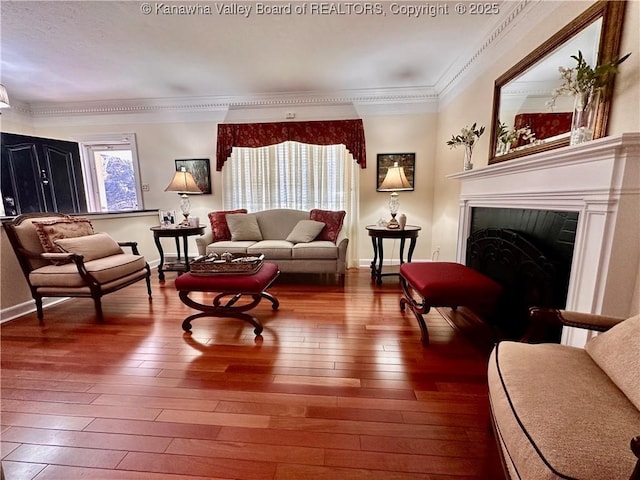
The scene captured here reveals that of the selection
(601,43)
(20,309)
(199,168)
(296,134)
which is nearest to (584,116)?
(601,43)

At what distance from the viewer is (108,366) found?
1.69m

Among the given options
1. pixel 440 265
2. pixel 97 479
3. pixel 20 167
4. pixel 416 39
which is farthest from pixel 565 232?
pixel 20 167

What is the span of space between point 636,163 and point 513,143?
38.5 inches

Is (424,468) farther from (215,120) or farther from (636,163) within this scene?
(215,120)

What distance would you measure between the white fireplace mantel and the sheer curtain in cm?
259

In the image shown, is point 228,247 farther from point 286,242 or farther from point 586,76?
point 586,76

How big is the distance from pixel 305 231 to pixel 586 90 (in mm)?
2716

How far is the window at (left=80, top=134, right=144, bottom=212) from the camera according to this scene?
430 centimetres

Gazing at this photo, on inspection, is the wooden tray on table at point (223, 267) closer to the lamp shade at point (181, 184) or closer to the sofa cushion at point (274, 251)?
the sofa cushion at point (274, 251)

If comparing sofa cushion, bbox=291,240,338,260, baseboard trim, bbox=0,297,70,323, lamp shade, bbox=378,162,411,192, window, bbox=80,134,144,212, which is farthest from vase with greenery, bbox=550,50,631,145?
window, bbox=80,134,144,212

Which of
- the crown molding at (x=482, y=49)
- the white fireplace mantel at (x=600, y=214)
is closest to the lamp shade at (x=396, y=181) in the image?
the crown molding at (x=482, y=49)

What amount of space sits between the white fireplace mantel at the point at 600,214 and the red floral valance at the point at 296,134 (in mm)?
2531

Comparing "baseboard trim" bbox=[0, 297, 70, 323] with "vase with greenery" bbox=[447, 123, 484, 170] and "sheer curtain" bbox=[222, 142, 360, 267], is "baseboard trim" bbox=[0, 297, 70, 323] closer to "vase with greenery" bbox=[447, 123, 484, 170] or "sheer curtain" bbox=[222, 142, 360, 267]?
"sheer curtain" bbox=[222, 142, 360, 267]

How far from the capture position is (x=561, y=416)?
27.4 inches
